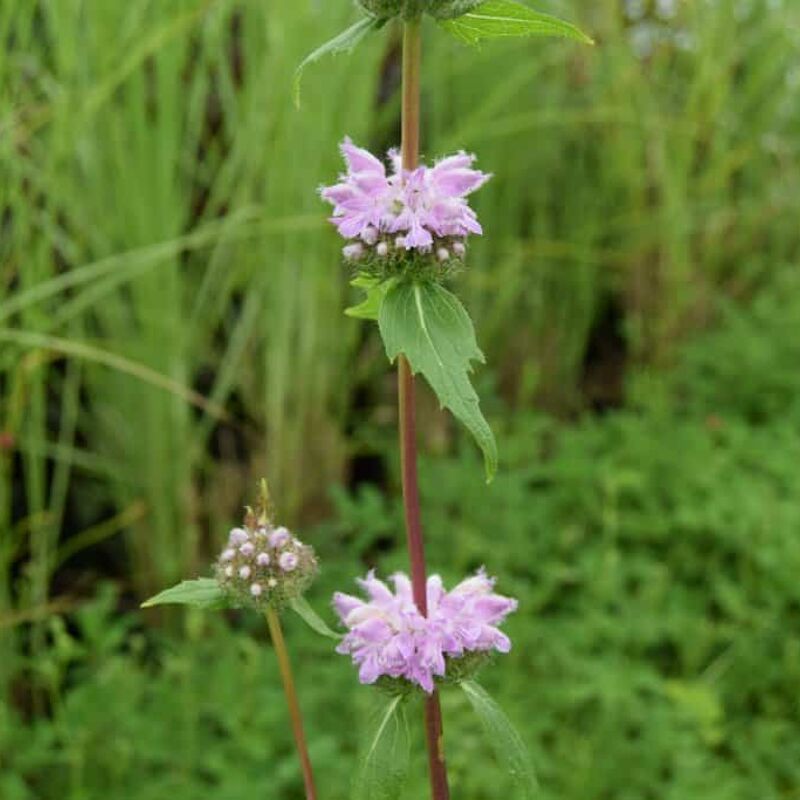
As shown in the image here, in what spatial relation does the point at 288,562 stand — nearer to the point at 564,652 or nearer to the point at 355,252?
the point at 355,252

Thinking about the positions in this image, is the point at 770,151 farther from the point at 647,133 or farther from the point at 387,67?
the point at 387,67

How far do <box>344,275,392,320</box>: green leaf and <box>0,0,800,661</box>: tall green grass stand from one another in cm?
82

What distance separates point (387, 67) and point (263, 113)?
996 mm

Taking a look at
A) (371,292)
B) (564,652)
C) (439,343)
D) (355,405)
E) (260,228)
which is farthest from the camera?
(355,405)

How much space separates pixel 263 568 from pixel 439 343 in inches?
8.0

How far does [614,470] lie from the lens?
2170 mm

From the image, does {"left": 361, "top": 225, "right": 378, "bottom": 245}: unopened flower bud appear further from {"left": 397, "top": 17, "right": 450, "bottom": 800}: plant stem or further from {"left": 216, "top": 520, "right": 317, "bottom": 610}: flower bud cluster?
{"left": 216, "top": 520, "right": 317, "bottom": 610}: flower bud cluster

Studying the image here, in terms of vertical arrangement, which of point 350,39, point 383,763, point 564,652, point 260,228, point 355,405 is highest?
point 260,228

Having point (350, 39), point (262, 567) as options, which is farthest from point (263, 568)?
point (350, 39)

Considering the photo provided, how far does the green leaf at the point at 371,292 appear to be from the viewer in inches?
32.0

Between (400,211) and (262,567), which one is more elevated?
(400,211)

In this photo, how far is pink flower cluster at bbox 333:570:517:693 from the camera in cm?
81

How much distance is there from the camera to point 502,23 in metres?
0.77

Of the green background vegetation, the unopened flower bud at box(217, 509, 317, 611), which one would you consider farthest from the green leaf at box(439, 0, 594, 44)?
the green background vegetation
